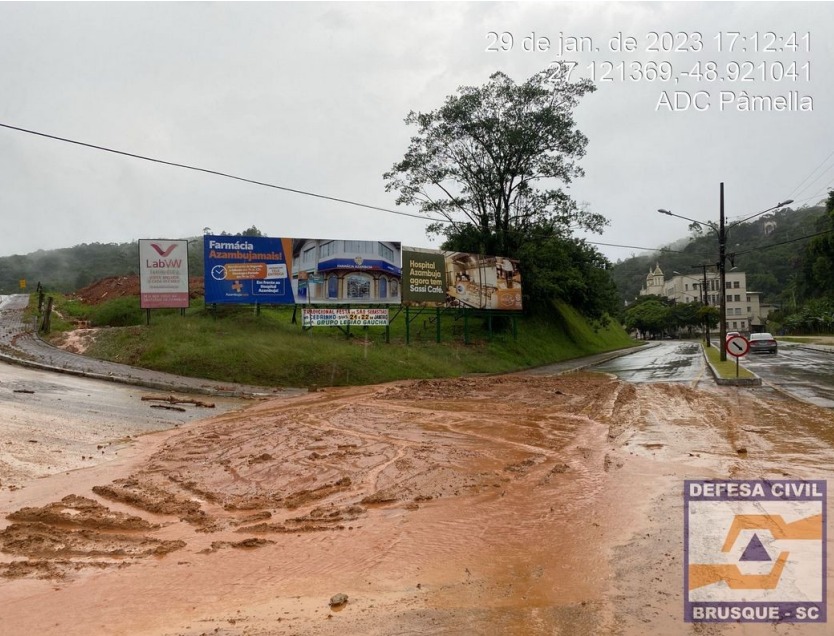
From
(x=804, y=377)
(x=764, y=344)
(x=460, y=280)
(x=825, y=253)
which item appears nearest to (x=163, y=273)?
(x=460, y=280)

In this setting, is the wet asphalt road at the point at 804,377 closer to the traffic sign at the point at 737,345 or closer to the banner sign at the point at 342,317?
the traffic sign at the point at 737,345

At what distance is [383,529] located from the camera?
641cm

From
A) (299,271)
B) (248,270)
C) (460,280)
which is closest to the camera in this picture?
(248,270)

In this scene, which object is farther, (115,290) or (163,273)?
(115,290)

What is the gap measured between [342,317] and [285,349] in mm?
4213

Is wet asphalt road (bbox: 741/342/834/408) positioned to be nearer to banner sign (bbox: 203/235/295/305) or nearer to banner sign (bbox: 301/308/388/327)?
banner sign (bbox: 301/308/388/327)

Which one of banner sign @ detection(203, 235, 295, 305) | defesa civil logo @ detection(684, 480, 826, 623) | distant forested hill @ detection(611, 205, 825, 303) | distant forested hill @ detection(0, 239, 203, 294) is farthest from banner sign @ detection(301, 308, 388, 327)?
distant forested hill @ detection(611, 205, 825, 303)

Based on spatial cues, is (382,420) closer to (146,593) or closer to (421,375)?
(146,593)

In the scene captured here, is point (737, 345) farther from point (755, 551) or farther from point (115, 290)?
point (115, 290)

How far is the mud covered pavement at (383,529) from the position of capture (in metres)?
4.44

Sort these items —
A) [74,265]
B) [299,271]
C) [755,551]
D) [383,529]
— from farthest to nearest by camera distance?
[74,265] < [299,271] < [383,529] < [755,551]

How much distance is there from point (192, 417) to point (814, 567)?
43.0 ft

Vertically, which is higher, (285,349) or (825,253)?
(825,253)

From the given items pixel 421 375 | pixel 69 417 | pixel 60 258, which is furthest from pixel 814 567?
pixel 60 258
